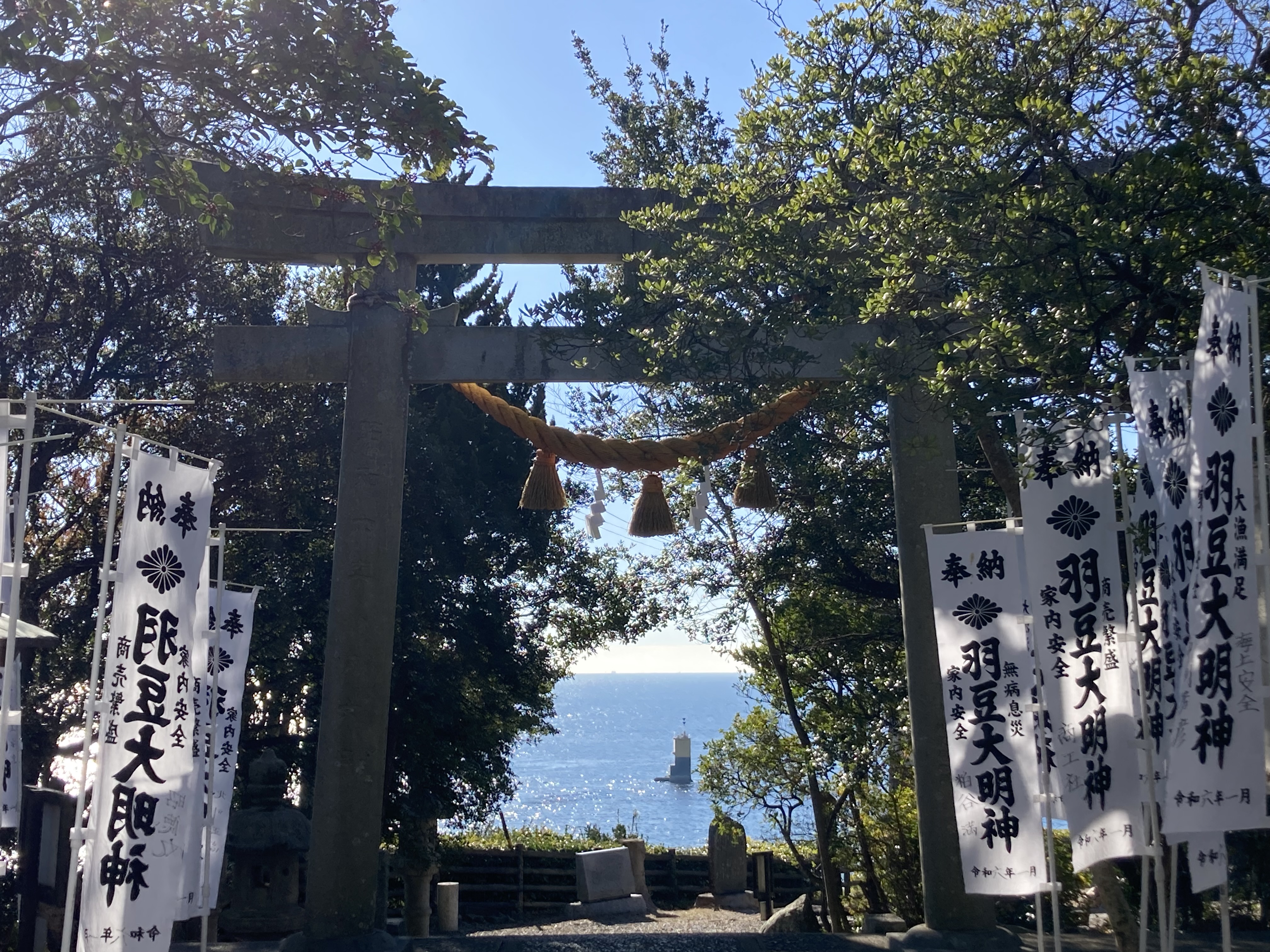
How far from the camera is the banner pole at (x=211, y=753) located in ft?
17.8

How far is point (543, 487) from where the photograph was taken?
720 cm

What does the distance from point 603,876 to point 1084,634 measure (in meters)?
9.72

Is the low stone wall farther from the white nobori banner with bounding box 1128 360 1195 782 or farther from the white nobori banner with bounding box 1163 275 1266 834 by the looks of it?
the white nobori banner with bounding box 1163 275 1266 834

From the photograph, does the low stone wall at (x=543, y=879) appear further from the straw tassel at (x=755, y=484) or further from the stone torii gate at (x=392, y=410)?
the straw tassel at (x=755, y=484)

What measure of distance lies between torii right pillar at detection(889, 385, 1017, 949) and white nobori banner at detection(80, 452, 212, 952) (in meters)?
3.90

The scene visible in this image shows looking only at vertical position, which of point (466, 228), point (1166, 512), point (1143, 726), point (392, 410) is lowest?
point (1143, 726)

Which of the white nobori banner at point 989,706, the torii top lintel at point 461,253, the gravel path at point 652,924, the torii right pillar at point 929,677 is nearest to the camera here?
the white nobori banner at point 989,706

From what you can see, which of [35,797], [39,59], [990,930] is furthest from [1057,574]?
[35,797]

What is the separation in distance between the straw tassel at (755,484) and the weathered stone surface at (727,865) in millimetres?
8099

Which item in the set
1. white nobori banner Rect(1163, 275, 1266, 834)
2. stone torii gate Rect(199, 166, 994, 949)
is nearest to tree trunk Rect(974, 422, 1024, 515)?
stone torii gate Rect(199, 166, 994, 949)

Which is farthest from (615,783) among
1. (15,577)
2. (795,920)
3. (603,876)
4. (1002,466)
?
(15,577)

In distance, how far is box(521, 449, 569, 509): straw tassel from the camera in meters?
7.19

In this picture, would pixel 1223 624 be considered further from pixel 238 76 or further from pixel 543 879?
pixel 543 879

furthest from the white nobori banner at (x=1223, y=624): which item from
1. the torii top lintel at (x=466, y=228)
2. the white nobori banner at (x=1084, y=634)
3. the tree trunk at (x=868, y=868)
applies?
the tree trunk at (x=868, y=868)
